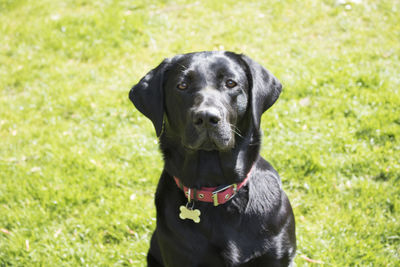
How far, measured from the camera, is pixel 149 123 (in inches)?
200

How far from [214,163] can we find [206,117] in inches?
17.3

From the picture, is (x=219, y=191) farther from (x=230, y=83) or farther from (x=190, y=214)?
(x=230, y=83)

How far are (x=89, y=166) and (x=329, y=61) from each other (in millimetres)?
3325

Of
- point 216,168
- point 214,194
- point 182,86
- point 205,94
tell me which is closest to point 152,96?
point 182,86

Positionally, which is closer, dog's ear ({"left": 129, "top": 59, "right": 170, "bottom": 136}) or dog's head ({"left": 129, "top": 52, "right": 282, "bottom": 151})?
dog's head ({"left": 129, "top": 52, "right": 282, "bottom": 151})

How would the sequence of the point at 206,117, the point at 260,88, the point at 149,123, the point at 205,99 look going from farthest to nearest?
the point at 149,123, the point at 260,88, the point at 205,99, the point at 206,117

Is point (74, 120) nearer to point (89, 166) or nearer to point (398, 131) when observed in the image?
point (89, 166)

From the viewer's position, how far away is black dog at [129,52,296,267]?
8.78 feet

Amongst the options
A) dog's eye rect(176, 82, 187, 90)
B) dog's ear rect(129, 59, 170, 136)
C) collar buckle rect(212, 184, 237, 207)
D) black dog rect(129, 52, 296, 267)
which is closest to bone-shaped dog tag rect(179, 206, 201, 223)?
black dog rect(129, 52, 296, 267)

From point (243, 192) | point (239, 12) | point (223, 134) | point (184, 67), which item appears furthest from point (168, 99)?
point (239, 12)

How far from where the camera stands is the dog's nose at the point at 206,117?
8.20 ft

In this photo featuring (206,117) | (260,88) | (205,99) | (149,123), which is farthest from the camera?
(149,123)

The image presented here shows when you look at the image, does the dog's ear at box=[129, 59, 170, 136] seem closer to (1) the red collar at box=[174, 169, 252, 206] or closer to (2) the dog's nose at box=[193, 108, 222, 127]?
(2) the dog's nose at box=[193, 108, 222, 127]

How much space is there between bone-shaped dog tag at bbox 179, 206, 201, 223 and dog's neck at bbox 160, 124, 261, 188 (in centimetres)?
16
